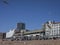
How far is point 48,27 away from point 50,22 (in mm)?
5095

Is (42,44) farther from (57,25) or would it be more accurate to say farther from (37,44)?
(57,25)

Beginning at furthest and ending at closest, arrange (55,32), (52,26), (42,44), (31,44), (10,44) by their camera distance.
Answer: (52,26), (55,32), (10,44), (31,44), (42,44)

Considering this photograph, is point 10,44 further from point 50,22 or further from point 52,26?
point 50,22

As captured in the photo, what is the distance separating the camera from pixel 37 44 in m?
24.4

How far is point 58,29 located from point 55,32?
3.49 m

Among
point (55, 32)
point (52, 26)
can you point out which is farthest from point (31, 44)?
point (52, 26)

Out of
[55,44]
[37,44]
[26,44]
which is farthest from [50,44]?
[26,44]

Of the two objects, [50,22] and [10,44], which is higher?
[50,22]

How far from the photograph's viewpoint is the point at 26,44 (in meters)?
26.8

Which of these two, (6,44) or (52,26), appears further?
(52,26)

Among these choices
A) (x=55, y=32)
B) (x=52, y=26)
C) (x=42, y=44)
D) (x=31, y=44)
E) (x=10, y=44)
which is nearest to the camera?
(x=42, y=44)

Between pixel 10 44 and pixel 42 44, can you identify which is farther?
pixel 10 44

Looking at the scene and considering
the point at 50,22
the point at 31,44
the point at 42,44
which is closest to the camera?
the point at 42,44

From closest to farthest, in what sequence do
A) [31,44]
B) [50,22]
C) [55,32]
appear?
[31,44], [55,32], [50,22]
